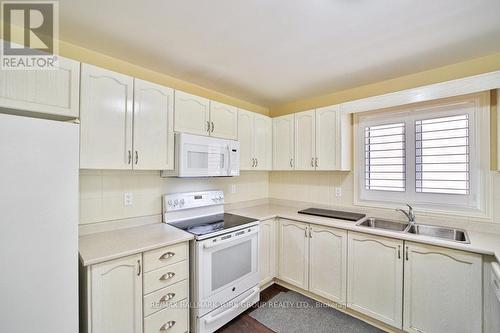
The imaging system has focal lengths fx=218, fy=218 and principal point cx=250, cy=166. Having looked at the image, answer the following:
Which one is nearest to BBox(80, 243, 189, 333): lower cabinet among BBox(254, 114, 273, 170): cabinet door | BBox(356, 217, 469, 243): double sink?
BBox(254, 114, 273, 170): cabinet door

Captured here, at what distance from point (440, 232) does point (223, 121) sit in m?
2.38

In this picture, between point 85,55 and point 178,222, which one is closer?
point 85,55

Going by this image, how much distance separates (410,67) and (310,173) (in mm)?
1570

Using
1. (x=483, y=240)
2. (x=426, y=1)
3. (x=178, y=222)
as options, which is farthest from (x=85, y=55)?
(x=483, y=240)

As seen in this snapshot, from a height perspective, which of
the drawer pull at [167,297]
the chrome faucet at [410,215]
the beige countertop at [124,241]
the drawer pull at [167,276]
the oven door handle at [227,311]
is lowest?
the oven door handle at [227,311]

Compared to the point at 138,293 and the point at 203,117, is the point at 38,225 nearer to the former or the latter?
the point at 138,293

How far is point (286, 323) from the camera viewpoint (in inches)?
80.4

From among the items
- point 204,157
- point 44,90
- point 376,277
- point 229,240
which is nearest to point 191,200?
point 204,157

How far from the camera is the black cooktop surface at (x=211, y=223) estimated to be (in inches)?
76.5

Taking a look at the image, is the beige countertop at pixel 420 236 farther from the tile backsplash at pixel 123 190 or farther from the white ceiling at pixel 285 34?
the white ceiling at pixel 285 34

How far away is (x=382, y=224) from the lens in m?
2.32

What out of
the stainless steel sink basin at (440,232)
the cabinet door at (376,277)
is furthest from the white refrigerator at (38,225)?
the stainless steel sink basin at (440,232)

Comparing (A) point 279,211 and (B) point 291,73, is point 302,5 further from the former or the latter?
(A) point 279,211

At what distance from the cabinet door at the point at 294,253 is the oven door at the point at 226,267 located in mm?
435
